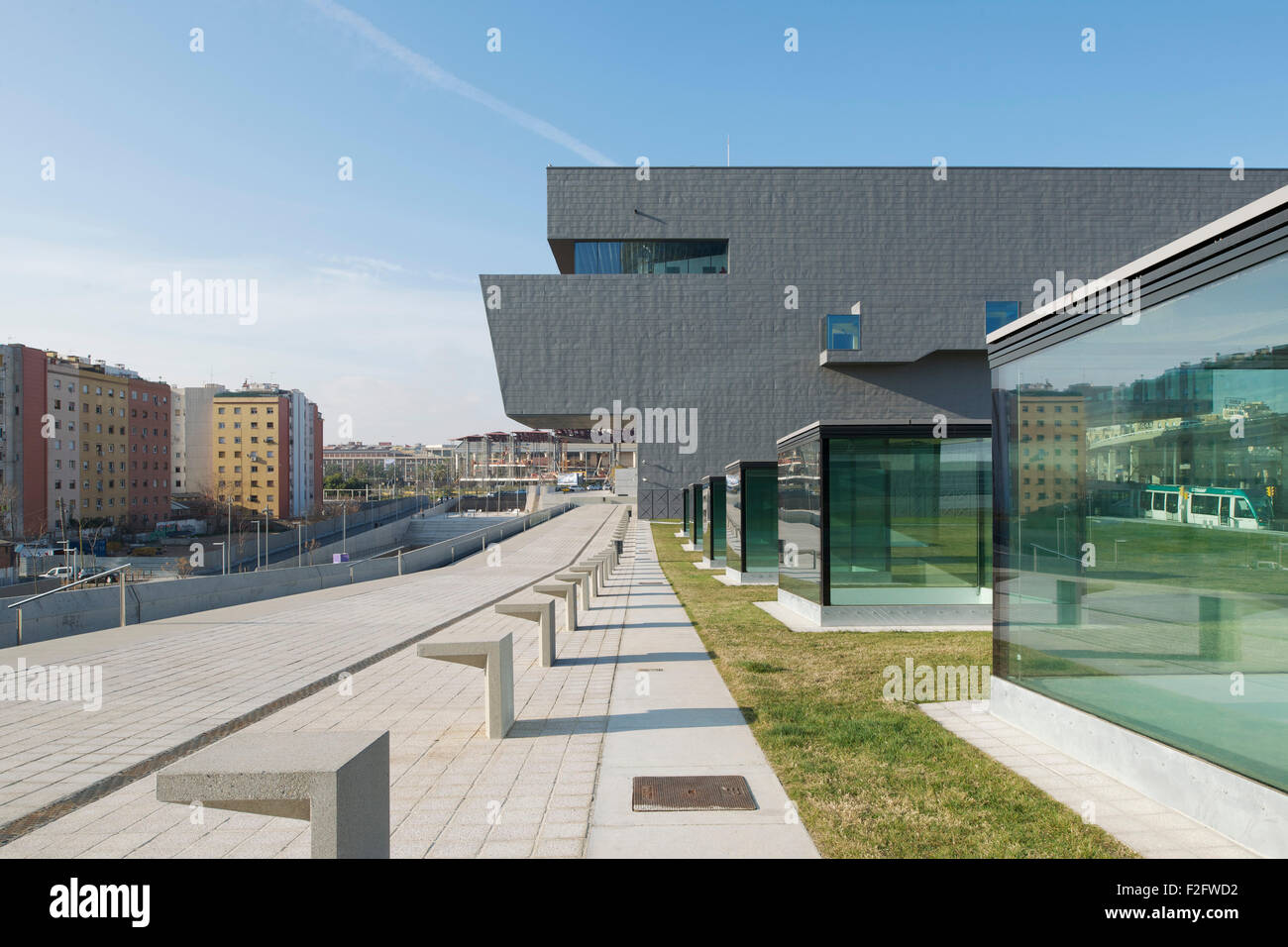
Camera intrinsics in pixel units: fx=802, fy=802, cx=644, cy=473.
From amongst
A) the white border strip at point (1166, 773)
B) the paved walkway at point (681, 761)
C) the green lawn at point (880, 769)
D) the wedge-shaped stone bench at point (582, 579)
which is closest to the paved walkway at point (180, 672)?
the wedge-shaped stone bench at point (582, 579)

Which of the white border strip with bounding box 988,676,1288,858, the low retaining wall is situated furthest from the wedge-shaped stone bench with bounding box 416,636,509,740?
the low retaining wall

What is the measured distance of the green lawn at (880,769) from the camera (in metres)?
4.05

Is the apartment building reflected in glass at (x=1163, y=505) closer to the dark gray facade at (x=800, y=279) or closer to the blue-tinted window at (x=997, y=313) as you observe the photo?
the dark gray facade at (x=800, y=279)

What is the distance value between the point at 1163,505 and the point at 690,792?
11.3 feet

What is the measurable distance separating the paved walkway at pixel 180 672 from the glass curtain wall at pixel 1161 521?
650 centimetres

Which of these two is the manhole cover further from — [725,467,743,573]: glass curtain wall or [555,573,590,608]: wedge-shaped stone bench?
[725,467,743,573]: glass curtain wall

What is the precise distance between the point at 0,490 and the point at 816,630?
8615cm

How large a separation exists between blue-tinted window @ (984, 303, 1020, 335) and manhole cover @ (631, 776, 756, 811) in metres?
48.6

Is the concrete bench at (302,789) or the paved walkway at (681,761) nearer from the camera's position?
the concrete bench at (302,789)

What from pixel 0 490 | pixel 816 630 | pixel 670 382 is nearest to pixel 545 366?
pixel 670 382

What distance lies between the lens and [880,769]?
17.2 feet

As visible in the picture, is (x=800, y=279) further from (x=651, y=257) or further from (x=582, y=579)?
(x=582, y=579)

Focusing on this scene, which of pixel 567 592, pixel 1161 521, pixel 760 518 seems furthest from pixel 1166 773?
pixel 760 518
